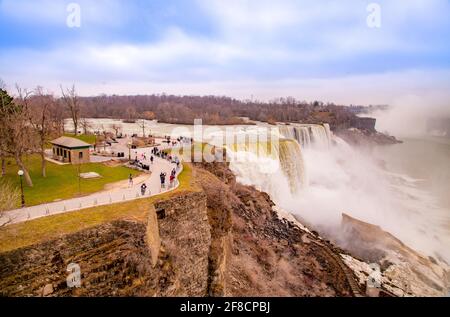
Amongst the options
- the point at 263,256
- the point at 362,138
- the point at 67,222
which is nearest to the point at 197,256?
the point at 263,256

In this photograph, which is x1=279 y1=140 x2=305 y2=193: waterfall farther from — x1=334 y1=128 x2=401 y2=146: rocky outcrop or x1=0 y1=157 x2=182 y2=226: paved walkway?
x1=334 y1=128 x2=401 y2=146: rocky outcrop

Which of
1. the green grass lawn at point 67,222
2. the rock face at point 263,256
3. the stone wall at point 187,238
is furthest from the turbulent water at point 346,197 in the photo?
the green grass lawn at point 67,222

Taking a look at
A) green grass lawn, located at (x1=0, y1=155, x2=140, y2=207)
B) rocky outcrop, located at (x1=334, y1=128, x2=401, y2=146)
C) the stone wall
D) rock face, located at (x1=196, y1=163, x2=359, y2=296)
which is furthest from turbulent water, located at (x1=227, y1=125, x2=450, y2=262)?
rocky outcrop, located at (x1=334, y1=128, x2=401, y2=146)

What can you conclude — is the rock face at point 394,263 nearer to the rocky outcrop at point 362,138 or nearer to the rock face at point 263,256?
the rock face at point 263,256

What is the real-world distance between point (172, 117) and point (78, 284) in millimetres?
77478

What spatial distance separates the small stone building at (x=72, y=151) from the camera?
24844mm

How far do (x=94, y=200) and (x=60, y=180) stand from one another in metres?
5.81

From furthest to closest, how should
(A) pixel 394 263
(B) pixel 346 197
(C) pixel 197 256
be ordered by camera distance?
(B) pixel 346 197
(A) pixel 394 263
(C) pixel 197 256

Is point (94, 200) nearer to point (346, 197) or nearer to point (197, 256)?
point (197, 256)

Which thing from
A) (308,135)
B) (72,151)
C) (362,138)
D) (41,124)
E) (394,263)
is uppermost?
(41,124)

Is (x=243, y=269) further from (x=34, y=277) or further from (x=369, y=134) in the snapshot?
(x=369, y=134)

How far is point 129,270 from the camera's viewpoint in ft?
43.0

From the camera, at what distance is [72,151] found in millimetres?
24797

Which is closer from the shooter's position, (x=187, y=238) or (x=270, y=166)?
(x=187, y=238)
